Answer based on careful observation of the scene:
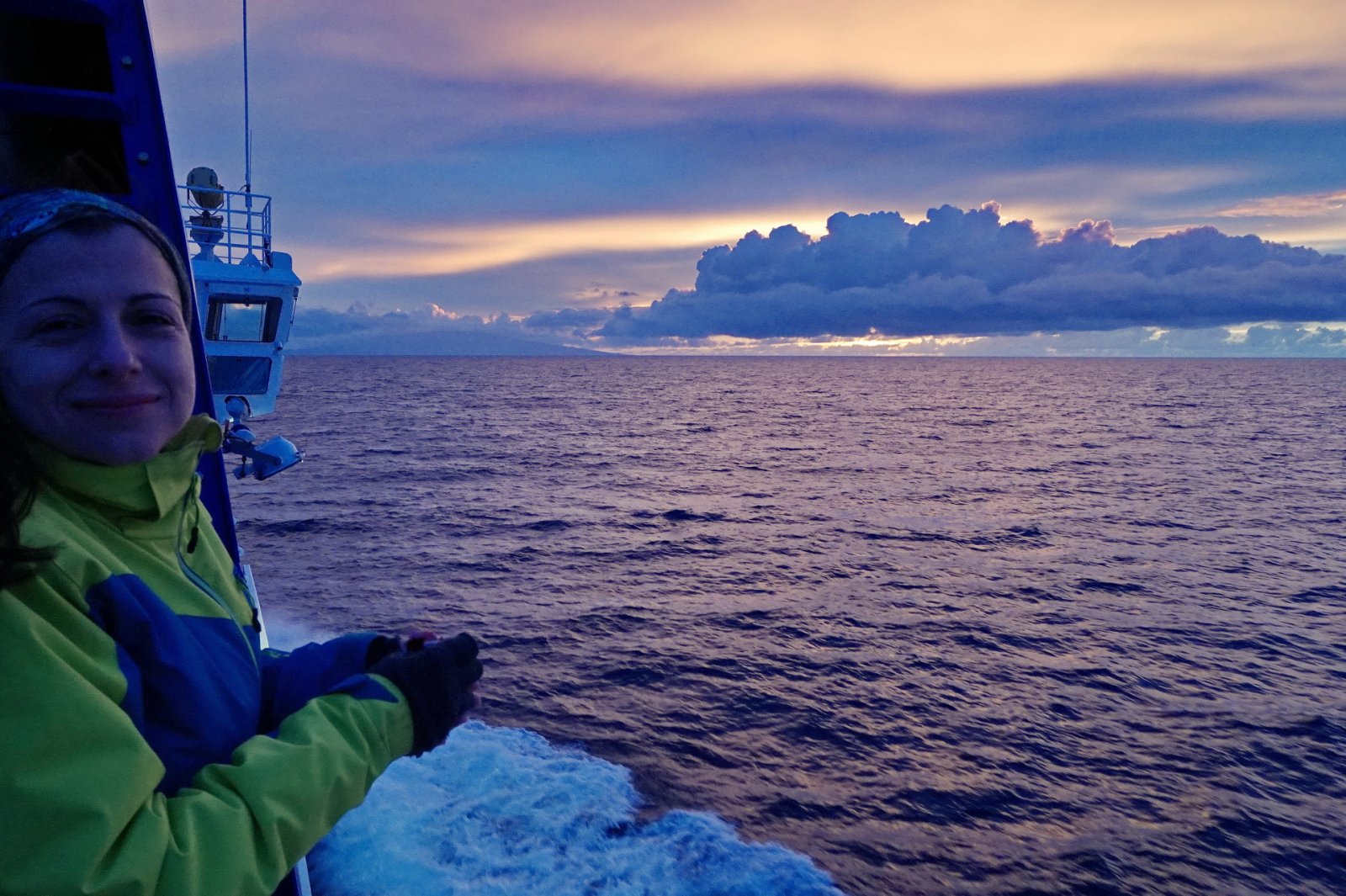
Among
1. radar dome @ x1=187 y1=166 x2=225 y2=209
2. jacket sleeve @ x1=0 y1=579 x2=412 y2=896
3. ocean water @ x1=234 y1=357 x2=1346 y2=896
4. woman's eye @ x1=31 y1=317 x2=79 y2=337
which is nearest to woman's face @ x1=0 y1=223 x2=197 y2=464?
woman's eye @ x1=31 y1=317 x2=79 y2=337

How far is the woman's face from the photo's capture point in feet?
5.24

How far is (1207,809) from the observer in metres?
9.57

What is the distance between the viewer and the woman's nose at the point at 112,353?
1646 millimetres

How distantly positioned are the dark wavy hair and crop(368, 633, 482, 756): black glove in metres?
0.85

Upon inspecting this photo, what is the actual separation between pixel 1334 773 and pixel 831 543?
13.7 m

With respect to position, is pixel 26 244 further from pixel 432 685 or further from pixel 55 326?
pixel 432 685

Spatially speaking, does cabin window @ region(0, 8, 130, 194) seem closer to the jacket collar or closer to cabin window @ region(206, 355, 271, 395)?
the jacket collar

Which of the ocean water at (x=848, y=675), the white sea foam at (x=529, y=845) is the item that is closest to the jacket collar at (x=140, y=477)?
the white sea foam at (x=529, y=845)

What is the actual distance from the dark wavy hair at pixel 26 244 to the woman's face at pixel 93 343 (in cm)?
2

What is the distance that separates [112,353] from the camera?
1663 mm

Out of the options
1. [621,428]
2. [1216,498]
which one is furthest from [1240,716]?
[621,428]

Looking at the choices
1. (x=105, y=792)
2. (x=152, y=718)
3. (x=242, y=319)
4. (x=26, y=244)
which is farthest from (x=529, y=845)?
(x=242, y=319)

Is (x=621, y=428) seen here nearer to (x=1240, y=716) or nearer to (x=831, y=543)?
(x=831, y=543)

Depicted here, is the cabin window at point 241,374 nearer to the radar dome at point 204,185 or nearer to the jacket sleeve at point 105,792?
the radar dome at point 204,185
